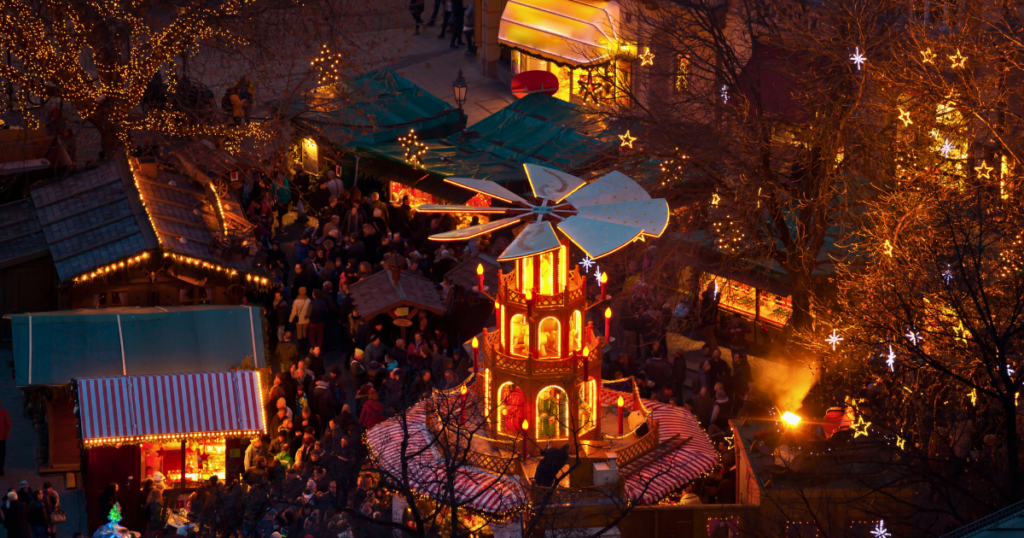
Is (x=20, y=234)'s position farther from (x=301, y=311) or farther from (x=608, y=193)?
(x=608, y=193)

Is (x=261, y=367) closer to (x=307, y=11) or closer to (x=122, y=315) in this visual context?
(x=122, y=315)

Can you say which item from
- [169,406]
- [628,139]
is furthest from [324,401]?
[628,139]

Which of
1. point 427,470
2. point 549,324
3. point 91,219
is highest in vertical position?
point 91,219

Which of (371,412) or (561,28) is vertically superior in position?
(561,28)

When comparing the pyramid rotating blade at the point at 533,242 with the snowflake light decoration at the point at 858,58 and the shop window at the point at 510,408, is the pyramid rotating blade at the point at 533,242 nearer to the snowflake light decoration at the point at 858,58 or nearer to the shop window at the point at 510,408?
the shop window at the point at 510,408

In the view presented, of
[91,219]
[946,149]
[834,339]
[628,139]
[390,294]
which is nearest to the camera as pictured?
[834,339]

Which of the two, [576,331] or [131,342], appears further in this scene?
[131,342]

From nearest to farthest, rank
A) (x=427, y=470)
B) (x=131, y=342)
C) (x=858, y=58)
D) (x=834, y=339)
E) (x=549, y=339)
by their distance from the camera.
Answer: (x=427, y=470)
(x=834, y=339)
(x=549, y=339)
(x=858, y=58)
(x=131, y=342)

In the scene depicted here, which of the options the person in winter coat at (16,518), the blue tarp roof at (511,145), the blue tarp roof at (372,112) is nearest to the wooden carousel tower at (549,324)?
the person in winter coat at (16,518)
